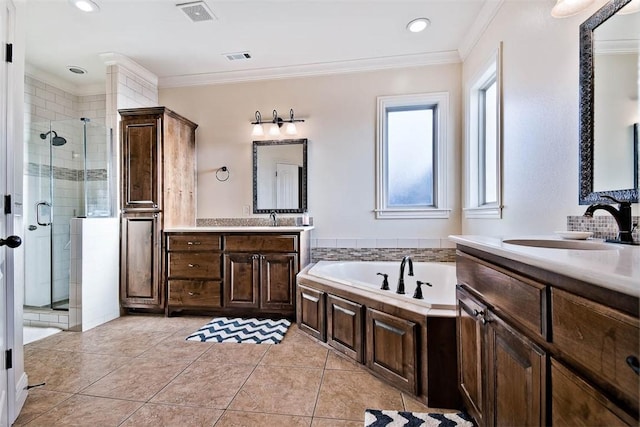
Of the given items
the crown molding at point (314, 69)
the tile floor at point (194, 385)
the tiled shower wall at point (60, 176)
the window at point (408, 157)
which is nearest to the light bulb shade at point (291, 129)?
the crown molding at point (314, 69)

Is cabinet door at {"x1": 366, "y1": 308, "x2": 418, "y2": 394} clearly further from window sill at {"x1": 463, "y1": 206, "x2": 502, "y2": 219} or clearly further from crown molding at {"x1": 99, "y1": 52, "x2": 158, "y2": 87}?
crown molding at {"x1": 99, "y1": 52, "x2": 158, "y2": 87}

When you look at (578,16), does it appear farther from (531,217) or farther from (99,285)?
(99,285)

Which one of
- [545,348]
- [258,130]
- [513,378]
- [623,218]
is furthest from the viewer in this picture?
[258,130]

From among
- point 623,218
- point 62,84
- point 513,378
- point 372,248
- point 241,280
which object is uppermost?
point 62,84

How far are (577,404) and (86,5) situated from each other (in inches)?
141

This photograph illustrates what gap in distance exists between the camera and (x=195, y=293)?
2922 mm

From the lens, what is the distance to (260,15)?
8.04ft

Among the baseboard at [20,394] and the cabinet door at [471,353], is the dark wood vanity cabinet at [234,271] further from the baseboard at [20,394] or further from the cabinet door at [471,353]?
the cabinet door at [471,353]

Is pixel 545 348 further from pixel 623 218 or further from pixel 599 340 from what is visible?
pixel 623 218

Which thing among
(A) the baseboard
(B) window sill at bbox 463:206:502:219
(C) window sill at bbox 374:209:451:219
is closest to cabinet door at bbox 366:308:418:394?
(B) window sill at bbox 463:206:502:219

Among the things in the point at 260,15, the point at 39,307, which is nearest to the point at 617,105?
the point at 260,15

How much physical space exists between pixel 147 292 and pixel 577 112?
11.9 ft

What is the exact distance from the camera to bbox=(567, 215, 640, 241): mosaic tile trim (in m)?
1.16

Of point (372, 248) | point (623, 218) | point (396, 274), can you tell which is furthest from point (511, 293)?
point (372, 248)
